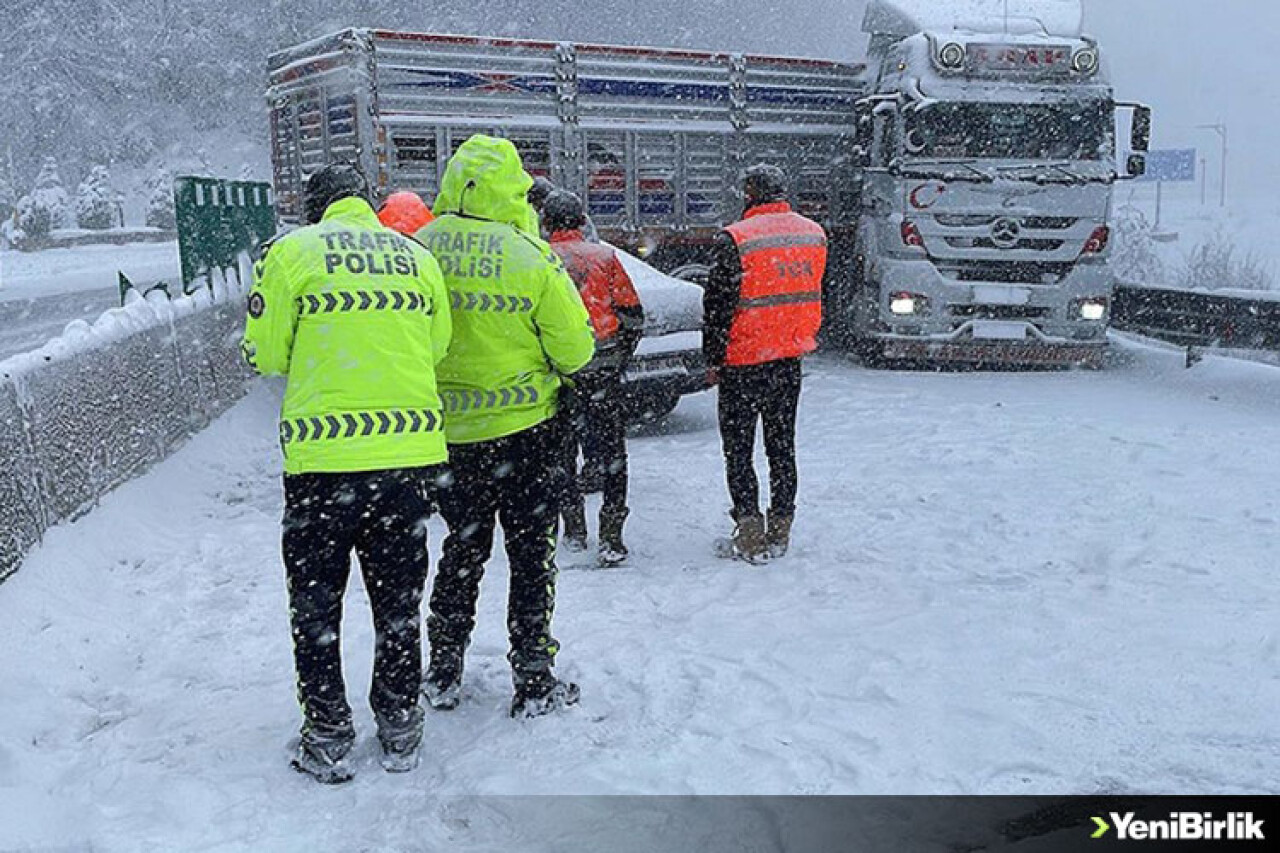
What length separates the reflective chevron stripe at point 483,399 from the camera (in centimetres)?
403

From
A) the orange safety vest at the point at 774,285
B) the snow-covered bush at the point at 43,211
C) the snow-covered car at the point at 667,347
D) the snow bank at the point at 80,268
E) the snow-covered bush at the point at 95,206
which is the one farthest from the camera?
the snow-covered bush at the point at 95,206

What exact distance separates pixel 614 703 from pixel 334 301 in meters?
1.82

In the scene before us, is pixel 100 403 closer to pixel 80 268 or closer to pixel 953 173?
pixel 953 173

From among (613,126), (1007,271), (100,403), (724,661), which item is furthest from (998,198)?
(100,403)

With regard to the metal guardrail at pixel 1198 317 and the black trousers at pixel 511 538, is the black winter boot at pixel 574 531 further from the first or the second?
the metal guardrail at pixel 1198 317

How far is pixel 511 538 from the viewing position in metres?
4.18

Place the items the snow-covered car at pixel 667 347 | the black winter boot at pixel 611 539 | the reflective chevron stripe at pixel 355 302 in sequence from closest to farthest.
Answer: the reflective chevron stripe at pixel 355 302
the black winter boot at pixel 611 539
the snow-covered car at pixel 667 347

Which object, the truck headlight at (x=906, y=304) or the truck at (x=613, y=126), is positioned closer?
the truck at (x=613, y=126)

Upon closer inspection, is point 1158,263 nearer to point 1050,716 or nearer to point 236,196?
point 236,196

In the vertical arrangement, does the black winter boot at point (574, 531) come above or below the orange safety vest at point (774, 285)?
below

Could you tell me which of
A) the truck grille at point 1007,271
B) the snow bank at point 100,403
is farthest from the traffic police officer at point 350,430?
the truck grille at point 1007,271

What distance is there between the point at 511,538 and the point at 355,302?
3.57 ft

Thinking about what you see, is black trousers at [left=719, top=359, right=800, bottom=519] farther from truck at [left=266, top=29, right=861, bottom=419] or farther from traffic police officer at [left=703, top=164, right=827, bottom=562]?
truck at [left=266, top=29, right=861, bottom=419]

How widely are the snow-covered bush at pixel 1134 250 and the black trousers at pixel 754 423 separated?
67.6ft
